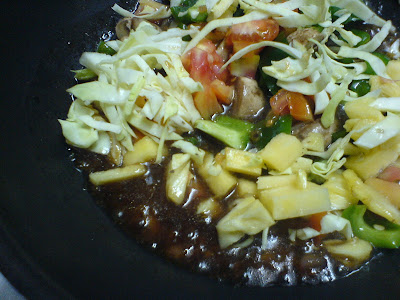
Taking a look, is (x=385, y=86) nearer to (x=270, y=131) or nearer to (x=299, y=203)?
(x=270, y=131)

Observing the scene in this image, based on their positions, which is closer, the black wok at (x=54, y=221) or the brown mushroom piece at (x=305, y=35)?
the black wok at (x=54, y=221)

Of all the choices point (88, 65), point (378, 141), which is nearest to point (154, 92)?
point (88, 65)

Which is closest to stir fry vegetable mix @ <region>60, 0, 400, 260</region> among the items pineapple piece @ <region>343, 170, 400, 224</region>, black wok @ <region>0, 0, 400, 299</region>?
pineapple piece @ <region>343, 170, 400, 224</region>

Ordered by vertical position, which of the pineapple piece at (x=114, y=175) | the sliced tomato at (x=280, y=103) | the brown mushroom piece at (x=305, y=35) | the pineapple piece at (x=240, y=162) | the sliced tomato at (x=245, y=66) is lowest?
the pineapple piece at (x=114, y=175)

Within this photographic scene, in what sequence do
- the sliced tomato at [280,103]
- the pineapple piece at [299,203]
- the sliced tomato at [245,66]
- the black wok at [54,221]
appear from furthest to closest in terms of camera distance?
1. the sliced tomato at [245,66]
2. the sliced tomato at [280,103]
3. the pineapple piece at [299,203]
4. the black wok at [54,221]

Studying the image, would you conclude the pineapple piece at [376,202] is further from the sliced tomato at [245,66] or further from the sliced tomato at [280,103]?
the sliced tomato at [245,66]

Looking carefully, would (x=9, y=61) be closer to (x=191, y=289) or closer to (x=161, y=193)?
(x=161, y=193)

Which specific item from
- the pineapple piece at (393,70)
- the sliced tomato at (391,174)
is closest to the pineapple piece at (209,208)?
the sliced tomato at (391,174)
